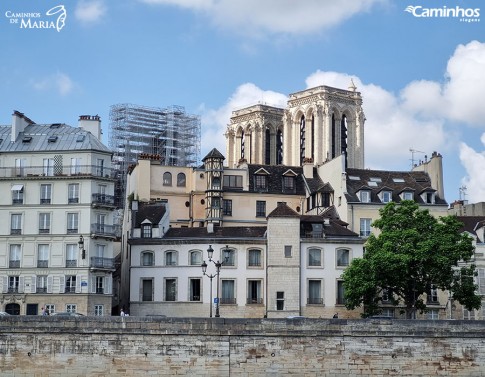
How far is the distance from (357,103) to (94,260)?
227ft

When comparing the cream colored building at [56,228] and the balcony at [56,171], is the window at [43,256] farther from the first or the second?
the balcony at [56,171]

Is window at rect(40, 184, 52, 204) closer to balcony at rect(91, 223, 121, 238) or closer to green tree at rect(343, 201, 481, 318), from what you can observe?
balcony at rect(91, 223, 121, 238)

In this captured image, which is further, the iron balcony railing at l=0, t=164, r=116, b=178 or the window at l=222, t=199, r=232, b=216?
the window at l=222, t=199, r=232, b=216

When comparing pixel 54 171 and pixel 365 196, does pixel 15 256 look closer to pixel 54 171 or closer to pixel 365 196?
pixel 54 171

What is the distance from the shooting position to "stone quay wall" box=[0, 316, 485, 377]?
50000 mm

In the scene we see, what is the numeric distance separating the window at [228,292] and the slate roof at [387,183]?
1317 cm

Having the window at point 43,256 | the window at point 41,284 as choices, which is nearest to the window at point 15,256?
the window at point 43,256

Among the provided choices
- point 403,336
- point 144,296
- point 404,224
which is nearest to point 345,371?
point 403,336

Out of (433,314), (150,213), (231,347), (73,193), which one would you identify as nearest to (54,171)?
(73,193)

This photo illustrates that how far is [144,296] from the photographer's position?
72.2 m

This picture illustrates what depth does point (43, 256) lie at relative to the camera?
228ft

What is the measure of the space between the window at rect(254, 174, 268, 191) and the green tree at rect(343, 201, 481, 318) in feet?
63.8

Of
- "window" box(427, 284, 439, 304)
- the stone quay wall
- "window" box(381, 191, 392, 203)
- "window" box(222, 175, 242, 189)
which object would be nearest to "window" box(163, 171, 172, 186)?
"window" box(222, 175, 242, 189)

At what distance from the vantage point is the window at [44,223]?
69812 mm
